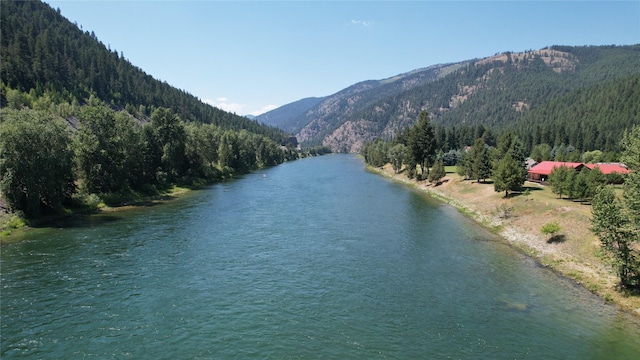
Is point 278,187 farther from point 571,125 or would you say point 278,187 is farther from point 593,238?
point 571,125

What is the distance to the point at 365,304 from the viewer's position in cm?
2977

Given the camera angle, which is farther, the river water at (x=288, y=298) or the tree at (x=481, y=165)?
the tree at (x=481, y=165)

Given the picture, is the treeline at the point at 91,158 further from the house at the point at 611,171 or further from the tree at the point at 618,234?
the house at the point at 611,171

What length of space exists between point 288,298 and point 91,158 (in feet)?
183

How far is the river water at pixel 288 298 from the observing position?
23688 mm

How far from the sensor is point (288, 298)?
3072cm

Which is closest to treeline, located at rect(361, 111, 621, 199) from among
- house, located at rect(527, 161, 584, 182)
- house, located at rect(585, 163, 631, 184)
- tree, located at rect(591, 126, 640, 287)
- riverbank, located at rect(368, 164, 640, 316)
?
house, located at rect(585, 163, 631, 184)

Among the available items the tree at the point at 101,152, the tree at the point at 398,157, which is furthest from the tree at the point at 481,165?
the tree at the point at 101,152

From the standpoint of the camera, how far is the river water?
23.7m

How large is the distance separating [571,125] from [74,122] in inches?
8995

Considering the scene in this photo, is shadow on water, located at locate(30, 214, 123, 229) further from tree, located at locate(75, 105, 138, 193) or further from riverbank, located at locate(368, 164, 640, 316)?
riverbank, located at locate(368, 164, 640, 316)

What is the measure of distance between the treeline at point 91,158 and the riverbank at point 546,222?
6718 cm

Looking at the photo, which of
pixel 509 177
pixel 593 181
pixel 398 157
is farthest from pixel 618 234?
pixel 398 157

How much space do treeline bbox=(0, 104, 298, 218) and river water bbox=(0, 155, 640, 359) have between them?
26.3 ft
